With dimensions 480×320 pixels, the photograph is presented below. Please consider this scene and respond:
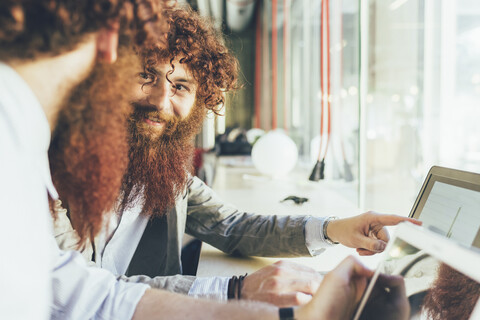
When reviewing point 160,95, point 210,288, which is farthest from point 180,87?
point 210,288

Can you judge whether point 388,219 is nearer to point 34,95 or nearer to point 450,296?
point 450,296

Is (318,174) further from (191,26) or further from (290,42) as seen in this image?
(290,42)

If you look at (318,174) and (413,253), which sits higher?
(413,253)

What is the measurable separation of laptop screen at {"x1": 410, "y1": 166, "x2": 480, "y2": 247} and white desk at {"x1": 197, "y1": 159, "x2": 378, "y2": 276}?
0.15 metres

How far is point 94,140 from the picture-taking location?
0.71 meters

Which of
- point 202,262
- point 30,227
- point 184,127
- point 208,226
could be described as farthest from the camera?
point 184,127

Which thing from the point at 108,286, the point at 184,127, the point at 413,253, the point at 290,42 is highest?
the point at 290,42

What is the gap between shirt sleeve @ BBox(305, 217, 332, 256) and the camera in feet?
3.79

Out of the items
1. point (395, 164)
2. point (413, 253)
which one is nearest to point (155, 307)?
point (413, 253)

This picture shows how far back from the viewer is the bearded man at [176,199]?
3.93 ft

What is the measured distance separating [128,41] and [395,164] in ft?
6.44

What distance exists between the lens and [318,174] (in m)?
2.37

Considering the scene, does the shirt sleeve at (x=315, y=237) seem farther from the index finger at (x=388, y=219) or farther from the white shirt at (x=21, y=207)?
the white shirt at (x=21, y=207)

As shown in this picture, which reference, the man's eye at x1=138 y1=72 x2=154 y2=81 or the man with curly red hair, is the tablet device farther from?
the man's eye at x1=138 y1=72 x2=154 y2=81
